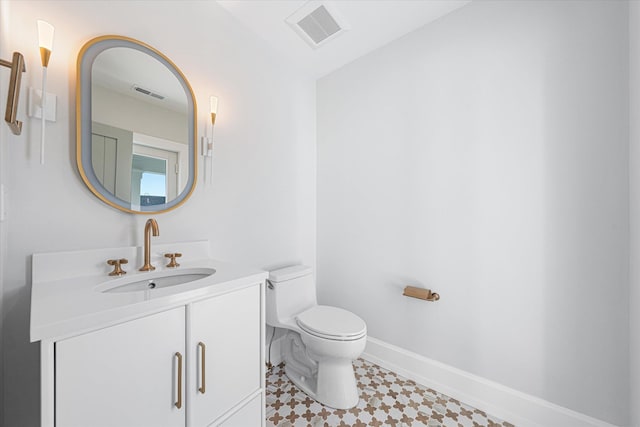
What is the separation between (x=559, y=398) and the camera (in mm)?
1267

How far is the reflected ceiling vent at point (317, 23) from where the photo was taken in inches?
62.2

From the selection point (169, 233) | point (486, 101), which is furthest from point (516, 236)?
point (169, 233)

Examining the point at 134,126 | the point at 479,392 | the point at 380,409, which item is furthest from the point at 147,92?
the point at 479,392

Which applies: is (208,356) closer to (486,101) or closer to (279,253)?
(279,253)

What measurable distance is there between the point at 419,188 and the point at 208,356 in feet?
5.00

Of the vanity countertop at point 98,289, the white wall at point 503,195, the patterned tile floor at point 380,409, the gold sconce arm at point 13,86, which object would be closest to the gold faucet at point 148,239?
the vanity countertop at point 98,289

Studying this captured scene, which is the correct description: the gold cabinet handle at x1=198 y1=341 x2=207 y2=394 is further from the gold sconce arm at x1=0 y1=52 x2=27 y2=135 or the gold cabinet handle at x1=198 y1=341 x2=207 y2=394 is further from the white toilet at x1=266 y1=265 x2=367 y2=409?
the gold sconce arm at x1=0 y1=52 x2=27 y2=135

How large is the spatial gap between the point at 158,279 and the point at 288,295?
81cm

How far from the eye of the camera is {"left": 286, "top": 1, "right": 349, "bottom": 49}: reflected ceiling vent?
1580 millimetres

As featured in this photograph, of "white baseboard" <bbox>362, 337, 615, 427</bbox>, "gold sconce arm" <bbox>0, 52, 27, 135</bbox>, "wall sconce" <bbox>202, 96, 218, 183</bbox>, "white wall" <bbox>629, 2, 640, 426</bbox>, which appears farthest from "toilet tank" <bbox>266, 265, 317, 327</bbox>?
"white wall" <bbox>629, 2, 640, 426</bbox>

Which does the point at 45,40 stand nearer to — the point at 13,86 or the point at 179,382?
the point at 13,86

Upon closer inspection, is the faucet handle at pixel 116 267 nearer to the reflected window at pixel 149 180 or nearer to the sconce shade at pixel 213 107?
the reflected window at pixel 149 180

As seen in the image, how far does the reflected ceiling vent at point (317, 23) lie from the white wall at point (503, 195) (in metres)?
0.36

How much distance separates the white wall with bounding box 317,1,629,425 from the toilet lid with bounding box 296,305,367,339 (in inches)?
16.5
